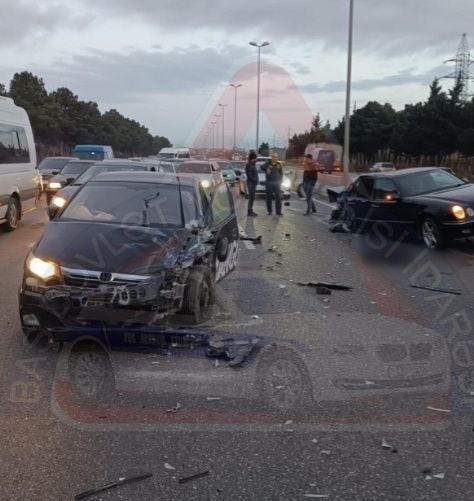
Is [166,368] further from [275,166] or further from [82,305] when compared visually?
[275,166]

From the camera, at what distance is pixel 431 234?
10.9 metres

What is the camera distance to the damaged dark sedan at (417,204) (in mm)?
10367

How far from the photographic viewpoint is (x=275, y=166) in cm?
1706

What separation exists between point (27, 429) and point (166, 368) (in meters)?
1.30

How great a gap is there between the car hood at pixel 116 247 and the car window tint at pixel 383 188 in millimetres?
6760

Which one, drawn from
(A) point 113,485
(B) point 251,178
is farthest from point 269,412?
(B) point 251,178

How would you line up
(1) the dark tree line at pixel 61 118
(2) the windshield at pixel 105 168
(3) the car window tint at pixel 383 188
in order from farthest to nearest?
(1) the dark tree line at pixel 61 118 → (2) the windshield at pixel 105 168 → (3) the car window tint at pixel 383 188

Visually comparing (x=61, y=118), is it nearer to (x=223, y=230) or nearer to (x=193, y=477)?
(x=223, y=230)

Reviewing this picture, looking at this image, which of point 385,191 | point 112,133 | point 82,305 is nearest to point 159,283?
point 82,305

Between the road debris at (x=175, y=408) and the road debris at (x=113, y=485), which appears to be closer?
the road debris at (x=113, y=485)

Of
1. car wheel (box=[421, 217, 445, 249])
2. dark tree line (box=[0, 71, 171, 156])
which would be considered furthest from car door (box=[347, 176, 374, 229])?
dark tree line (box=[0, 71, 171, 156])

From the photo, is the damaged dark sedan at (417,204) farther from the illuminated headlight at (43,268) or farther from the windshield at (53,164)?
the windshield at (53,164)

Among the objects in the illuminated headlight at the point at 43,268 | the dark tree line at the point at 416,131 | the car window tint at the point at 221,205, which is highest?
the dark tree line at the point at 416,131

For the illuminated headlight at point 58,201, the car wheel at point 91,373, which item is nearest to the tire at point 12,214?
the illuminated headlight at point 58,201
